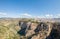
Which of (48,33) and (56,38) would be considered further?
(48,33)

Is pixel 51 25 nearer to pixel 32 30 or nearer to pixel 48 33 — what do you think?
pixel 48 33

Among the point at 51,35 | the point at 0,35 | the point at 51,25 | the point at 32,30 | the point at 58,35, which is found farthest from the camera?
the point at 32,30

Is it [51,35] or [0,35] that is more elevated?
[0,35]

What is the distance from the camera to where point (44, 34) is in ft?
526

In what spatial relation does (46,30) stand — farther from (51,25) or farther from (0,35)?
(0,35)

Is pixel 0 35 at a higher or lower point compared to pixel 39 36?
higher

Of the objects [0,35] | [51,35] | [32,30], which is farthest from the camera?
[32,30]

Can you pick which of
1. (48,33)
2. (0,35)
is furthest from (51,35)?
(0,35)

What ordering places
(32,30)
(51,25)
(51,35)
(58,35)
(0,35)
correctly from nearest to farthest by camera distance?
(0,35) < (58,35) < (51,35) < (51,25) < (32,30)

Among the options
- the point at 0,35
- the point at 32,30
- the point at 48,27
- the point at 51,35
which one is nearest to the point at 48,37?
the point at 51,35

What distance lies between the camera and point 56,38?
151 metres

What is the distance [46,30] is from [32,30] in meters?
35.9

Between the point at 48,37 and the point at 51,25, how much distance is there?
67.2 ft

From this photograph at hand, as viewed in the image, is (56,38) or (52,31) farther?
(52,31)
